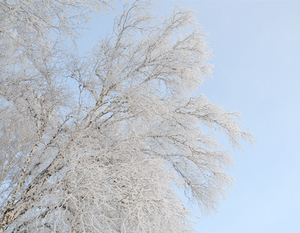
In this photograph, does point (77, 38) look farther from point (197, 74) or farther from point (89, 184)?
point (197, 74)

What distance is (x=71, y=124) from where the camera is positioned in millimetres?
6004

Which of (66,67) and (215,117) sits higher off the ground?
(215,117)

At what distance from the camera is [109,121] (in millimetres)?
6309

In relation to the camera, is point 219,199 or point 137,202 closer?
point 137,202

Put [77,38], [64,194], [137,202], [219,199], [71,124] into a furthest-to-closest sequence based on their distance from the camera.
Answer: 1. [219,199]
2. [71,124]
3. [77,38]
4. [64,194]
5. [137,202]

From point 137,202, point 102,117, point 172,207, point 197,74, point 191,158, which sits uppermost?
point 197,74

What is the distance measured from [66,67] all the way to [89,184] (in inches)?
110

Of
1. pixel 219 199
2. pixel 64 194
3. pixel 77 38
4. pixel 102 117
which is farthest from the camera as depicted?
pixel 219 199

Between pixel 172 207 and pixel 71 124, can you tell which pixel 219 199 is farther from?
pixel 71 124

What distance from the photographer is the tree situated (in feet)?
13.9

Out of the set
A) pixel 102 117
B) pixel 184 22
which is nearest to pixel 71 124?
pixel 102 117

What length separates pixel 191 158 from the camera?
6805mm

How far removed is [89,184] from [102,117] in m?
2.54

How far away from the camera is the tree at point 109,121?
4.25 meters
